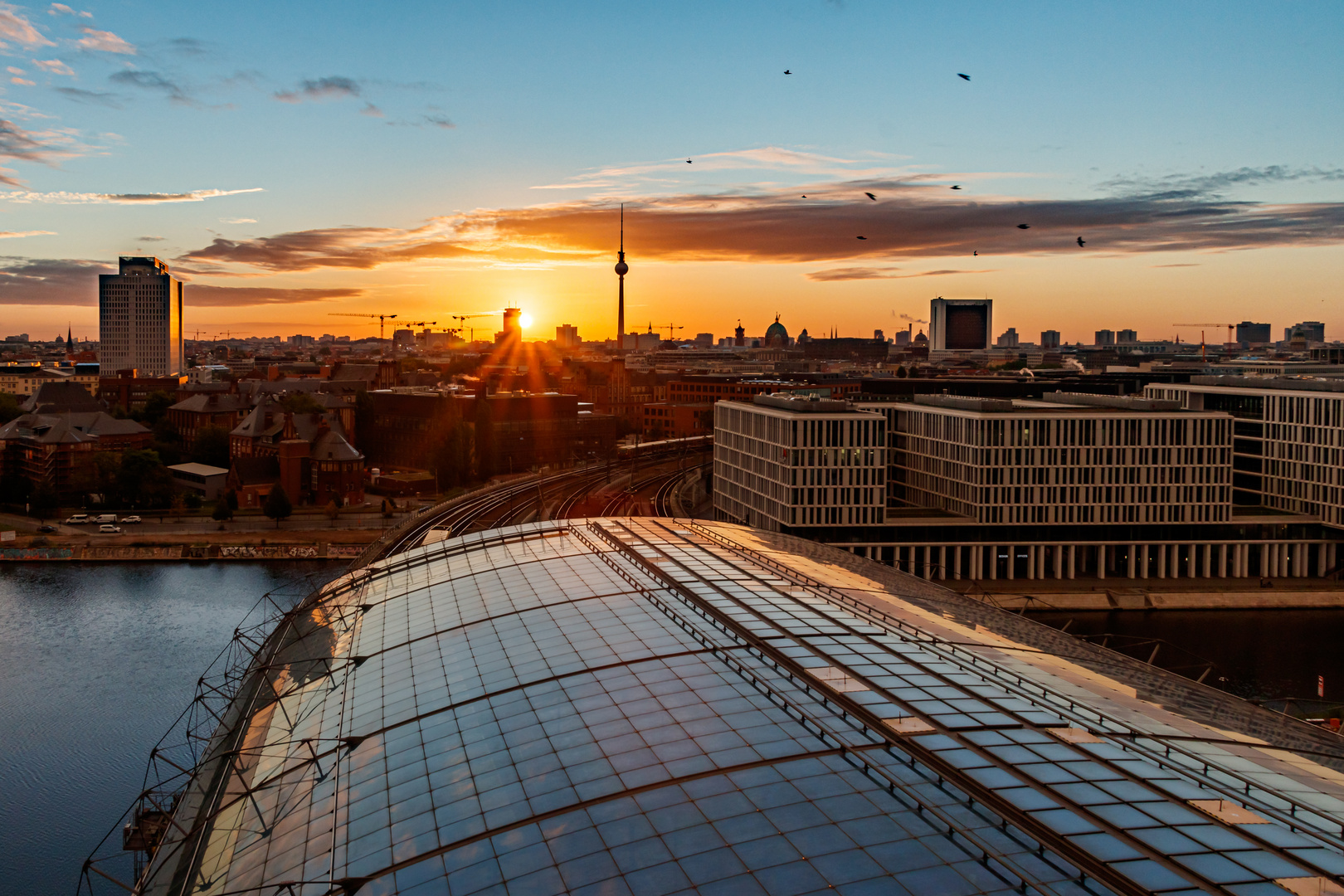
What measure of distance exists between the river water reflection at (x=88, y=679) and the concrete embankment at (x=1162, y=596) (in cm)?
4399

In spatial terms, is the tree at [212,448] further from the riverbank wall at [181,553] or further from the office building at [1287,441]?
the office building at [1287,441]

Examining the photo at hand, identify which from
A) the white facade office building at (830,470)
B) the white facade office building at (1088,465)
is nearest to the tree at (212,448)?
the white facade office building at (830,470)

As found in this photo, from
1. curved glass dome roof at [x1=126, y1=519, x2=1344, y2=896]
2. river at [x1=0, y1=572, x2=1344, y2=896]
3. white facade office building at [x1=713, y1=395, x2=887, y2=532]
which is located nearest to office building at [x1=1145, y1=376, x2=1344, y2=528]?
river at [x1=0, y1=572, x2=1344, y2=896]

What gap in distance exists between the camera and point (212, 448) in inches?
4154

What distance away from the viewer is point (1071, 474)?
217ft

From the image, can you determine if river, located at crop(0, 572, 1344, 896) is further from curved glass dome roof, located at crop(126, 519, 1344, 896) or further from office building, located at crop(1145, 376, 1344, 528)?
curved glass dome roof, located at crop(126, 519, 1344, 896)

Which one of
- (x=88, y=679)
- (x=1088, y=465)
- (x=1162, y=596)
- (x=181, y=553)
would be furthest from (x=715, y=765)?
(x=181, y=553)

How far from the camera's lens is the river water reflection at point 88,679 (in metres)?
32.1

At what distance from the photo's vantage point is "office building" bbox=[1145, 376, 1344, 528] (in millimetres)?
68688

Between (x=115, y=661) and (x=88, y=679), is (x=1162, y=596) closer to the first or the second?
(x=115, y=661)

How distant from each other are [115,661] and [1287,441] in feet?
251

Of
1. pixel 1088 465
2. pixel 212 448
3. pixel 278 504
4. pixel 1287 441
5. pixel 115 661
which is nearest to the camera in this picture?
pixel 115 661

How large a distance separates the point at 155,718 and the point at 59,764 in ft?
14.1

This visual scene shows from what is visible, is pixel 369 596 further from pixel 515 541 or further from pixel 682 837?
pixel 682 837
